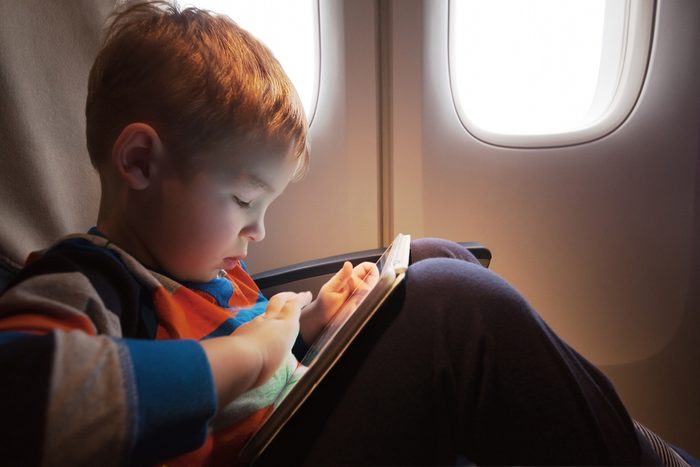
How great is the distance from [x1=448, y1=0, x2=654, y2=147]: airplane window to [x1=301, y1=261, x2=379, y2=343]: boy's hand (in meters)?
0.53

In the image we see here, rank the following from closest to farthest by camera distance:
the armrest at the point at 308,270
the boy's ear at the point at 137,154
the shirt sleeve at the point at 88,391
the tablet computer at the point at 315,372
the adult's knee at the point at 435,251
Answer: the shirt sleeve at the point at 88,391 → the tablet computer at the point at 315,372 → the boy's ear at the point at 137,154 → the adult's knee at the point at 435,251 → the armrest at the point at 308,270

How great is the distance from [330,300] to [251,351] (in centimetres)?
28

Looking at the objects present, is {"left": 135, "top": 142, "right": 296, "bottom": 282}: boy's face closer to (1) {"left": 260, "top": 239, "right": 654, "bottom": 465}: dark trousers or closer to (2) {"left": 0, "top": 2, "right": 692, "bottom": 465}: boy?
(2) {"left": 0, "top": 2, "right": 692, "bottom": 465}: boy

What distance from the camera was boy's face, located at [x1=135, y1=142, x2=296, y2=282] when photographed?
0.47 m

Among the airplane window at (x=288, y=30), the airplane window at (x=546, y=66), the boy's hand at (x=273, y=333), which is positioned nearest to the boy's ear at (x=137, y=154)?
the boy's hand at (x=273, y=333)

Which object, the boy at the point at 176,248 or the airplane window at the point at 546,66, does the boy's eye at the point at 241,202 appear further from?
the airplane window at the point at 546,66

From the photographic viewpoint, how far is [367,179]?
982 mm

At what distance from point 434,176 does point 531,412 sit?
0.67 m

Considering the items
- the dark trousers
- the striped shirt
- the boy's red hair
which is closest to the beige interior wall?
the boy's red hair

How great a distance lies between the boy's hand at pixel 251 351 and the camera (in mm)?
313

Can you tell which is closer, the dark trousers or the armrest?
the dark trousers

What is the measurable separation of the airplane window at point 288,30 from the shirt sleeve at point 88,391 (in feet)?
2.42

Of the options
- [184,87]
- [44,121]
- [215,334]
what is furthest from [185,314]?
[44,121]

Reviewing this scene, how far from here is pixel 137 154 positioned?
46 centimetres
